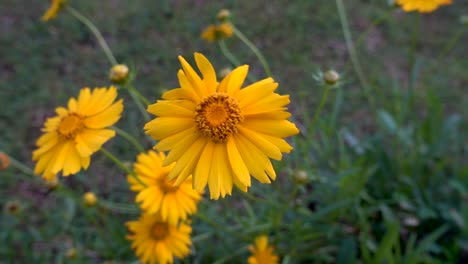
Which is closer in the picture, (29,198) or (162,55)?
(29,198)

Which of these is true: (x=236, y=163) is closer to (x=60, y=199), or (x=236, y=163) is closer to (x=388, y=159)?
(x=388, y=159)

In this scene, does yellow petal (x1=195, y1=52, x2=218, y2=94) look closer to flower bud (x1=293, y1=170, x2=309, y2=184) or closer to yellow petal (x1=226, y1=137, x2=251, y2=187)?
yellow petal (x1=226, y1=137, x2=251, y2=187)

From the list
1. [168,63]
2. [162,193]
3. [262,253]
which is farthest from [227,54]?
[168,63]

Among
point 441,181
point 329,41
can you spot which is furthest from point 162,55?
point 441,181

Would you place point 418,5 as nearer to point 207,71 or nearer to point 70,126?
point 207,71

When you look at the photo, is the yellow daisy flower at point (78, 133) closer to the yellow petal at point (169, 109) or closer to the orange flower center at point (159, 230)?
the yellow petal at point (169, 109)

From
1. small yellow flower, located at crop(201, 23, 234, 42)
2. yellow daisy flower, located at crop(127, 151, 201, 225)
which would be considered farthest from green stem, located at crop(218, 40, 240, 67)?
yellow daisy flower, located at crop(127, 151, 201, 225)
